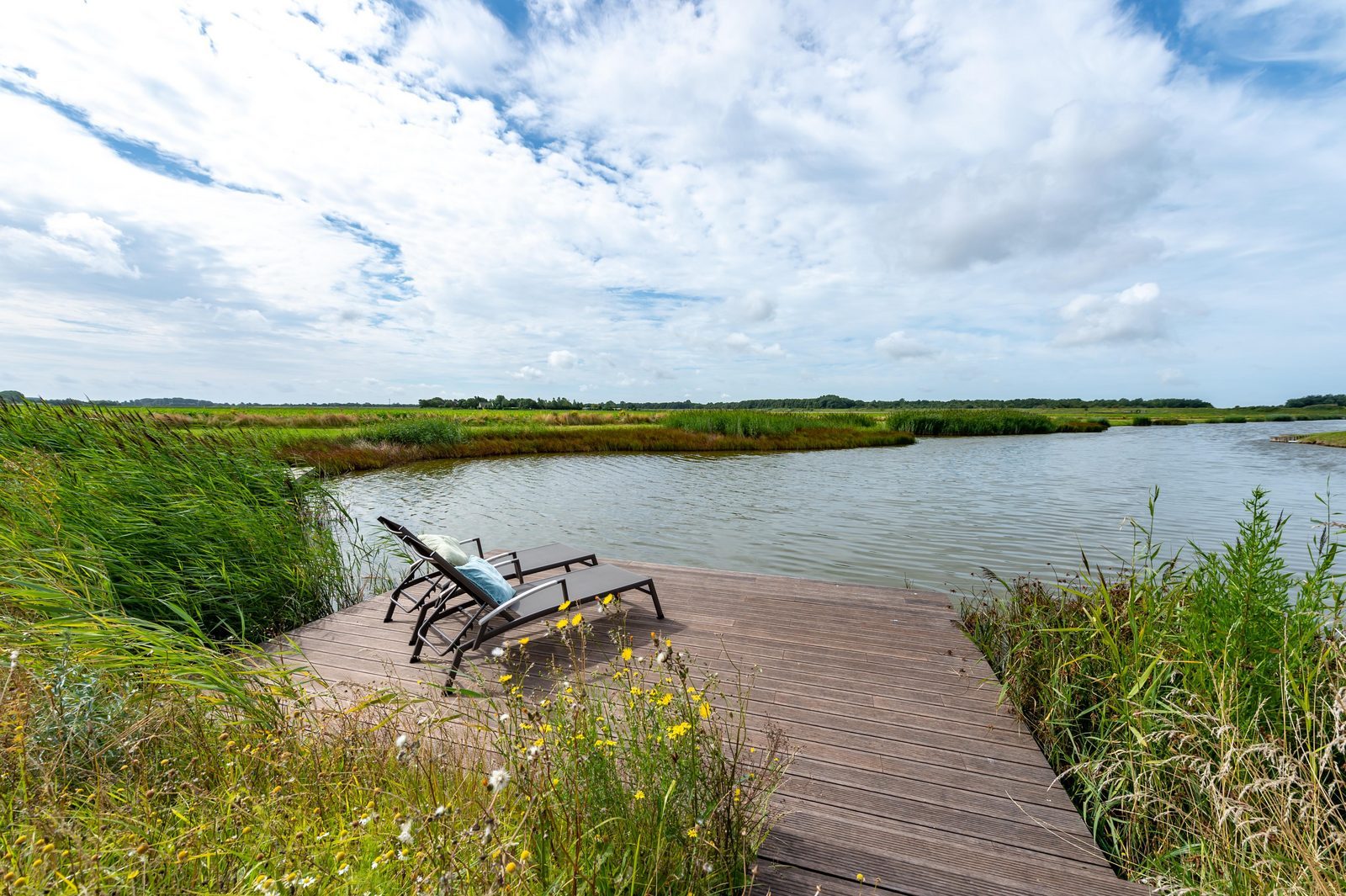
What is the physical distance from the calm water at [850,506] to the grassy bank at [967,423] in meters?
14.0

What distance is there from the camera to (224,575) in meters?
4.16

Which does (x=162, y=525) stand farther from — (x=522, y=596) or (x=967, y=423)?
(x=967, y=423)

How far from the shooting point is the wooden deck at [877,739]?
6.95 ft

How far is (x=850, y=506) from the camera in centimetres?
1248

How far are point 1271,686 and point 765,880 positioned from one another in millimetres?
2459

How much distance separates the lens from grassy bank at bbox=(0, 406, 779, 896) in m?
1.50

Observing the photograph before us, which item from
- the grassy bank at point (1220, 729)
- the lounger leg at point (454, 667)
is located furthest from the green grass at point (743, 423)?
the lounger leg at point (454, 667)

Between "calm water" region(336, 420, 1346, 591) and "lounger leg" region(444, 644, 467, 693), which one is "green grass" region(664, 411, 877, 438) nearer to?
"calm water" region(336, 420, 1346, 591)

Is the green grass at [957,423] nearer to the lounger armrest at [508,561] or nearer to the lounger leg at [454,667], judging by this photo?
the lounger armrest at [508,561]

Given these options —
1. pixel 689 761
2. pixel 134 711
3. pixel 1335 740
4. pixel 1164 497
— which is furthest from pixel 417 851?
pixel 1164 497

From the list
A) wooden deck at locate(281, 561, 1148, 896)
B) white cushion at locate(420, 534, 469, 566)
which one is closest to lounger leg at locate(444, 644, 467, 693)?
wooden deck at locate(281, 561, 1148, 896)

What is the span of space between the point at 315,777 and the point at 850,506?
11695 millimetres

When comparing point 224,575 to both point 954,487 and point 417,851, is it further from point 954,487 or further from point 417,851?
point 954,487

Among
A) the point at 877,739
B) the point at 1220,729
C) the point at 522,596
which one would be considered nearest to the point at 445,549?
the point at 522,596
